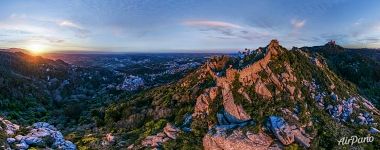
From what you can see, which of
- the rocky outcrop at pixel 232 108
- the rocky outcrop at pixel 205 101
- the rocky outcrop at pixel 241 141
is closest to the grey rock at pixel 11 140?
the rocky outcrop at pixel 205 101

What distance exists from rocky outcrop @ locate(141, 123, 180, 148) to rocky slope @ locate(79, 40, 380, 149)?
37mm

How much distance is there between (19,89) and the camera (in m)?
137

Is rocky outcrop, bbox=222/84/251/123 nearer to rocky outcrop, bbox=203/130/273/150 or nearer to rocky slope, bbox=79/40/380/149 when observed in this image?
rocky slope, bbox=79/40/380/149

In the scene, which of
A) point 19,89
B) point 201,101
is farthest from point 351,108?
point 19,89

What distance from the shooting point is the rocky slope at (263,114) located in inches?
1773

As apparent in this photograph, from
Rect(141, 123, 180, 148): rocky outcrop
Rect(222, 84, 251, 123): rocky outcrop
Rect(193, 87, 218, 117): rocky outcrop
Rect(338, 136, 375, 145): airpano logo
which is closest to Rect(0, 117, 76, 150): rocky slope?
Rect(141, 123, 180, 148): rocky outcrop

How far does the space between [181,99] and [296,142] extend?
24236 millimetres

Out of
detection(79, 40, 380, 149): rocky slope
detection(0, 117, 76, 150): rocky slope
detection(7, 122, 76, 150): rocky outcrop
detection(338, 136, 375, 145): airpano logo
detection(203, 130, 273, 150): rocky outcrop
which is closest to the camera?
detection(203, 130, 273, 150): rocky outcrop

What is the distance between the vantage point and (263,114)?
1876 inches

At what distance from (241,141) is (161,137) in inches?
493

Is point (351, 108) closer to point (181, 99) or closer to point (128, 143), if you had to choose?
point (181, 99)

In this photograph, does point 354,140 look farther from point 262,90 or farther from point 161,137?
point 161,137

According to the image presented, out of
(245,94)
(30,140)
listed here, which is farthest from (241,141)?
(30,140)

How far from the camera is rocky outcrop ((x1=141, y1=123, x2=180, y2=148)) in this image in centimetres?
5126
